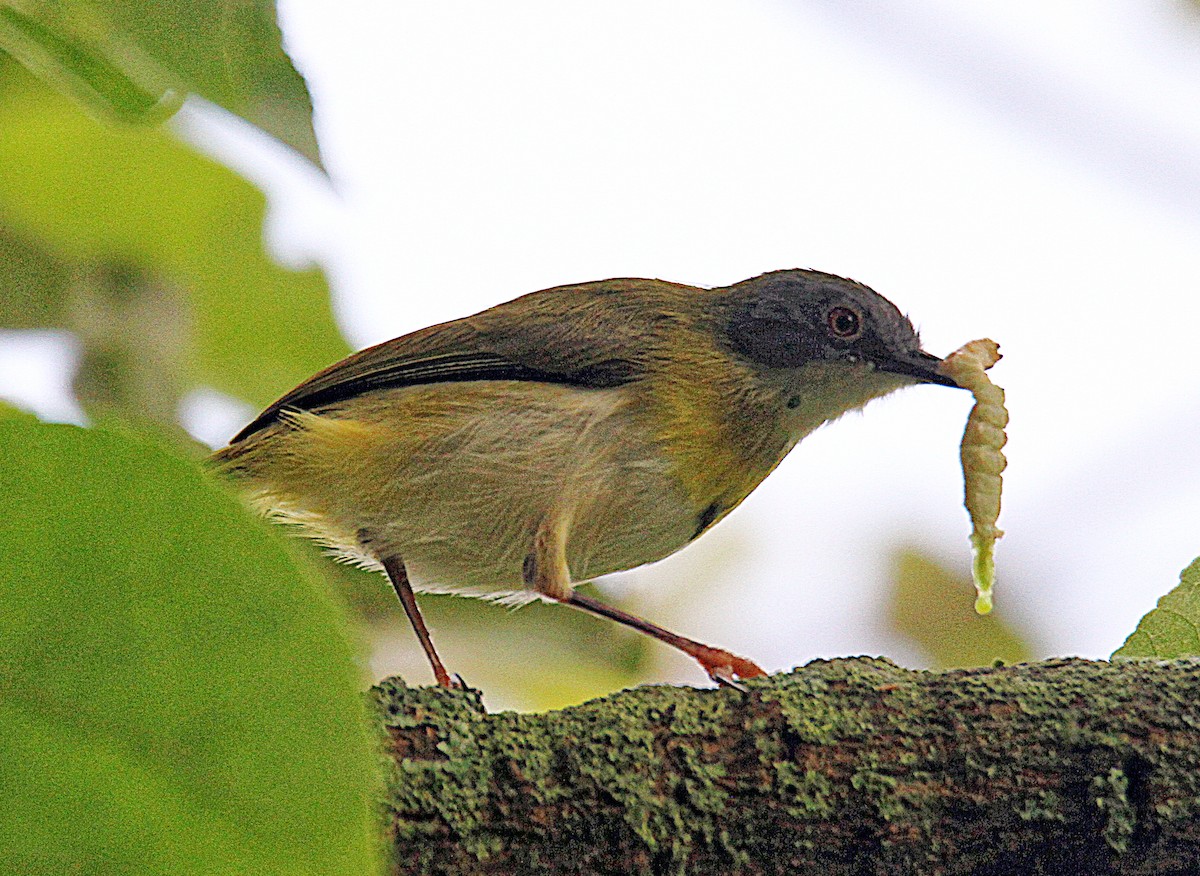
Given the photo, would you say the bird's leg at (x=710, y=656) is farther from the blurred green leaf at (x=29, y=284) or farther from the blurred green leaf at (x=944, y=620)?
the blurred green leaf at (x=944, y=620)

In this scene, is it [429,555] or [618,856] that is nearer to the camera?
[618,856]

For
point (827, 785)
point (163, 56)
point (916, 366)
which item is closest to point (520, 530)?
point (916, 366)

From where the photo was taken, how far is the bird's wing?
3904 mm

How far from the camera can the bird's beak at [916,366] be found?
4.31 metres

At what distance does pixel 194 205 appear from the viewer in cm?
323

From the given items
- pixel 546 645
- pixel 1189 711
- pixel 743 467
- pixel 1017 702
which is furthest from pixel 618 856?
pixel 743 467

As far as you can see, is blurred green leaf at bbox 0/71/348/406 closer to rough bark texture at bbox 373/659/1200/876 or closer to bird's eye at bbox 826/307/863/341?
rough bark texture at bbox 373/659/1200/876

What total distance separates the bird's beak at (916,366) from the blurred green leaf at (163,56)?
314cm

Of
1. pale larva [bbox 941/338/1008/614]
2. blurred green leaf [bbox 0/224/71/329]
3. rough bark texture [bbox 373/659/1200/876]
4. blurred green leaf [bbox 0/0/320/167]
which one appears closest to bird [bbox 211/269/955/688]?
pale larva [bbox 941/338/1008/614]

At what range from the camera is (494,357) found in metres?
3.97

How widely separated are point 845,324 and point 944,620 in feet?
4.71

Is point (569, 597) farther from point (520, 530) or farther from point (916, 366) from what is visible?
point (916, 366)

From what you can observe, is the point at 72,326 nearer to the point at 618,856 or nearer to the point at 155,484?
the point at 618,856

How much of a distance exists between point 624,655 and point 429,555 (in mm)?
610
